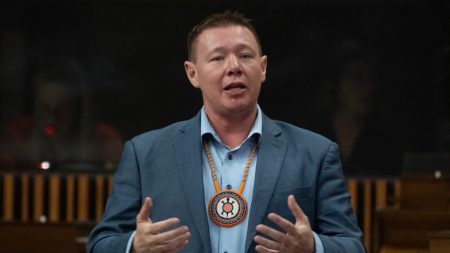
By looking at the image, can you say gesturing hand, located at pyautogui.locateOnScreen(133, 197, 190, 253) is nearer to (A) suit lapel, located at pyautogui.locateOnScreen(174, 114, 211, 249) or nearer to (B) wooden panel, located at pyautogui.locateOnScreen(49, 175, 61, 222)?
(A) suit lapel, located at pyautogui.locateOnScreen(174, 114, 211, 249)

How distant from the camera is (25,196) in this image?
1210 cm

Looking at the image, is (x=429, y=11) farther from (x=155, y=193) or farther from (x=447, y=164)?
(x=155, y=193)

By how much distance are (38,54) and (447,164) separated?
408cm

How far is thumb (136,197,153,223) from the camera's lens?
4469mm

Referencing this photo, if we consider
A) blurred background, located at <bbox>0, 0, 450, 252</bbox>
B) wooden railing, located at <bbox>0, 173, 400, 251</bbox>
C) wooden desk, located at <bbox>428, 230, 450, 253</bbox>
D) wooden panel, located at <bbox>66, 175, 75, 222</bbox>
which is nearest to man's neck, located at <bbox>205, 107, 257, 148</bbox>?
wooden desk, located at <bbox>428, 230, 450, 253</bbox>

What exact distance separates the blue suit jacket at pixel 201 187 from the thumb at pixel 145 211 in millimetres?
179

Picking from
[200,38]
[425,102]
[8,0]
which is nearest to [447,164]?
[425,102]

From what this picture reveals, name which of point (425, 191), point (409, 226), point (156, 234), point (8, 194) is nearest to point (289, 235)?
point (156, 234)

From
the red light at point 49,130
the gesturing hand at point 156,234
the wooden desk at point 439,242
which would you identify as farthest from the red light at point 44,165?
the gesturing hand at point 156,234

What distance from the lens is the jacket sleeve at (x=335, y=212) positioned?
15.4 ft

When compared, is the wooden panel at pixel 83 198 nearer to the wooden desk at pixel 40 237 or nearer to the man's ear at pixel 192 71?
the wooden desk at pixel 40 237

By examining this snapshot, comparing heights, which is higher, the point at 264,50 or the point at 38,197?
the point at 264,50

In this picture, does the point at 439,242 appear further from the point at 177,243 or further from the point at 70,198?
the point at 70,198

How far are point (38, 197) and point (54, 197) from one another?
0.50 feet
